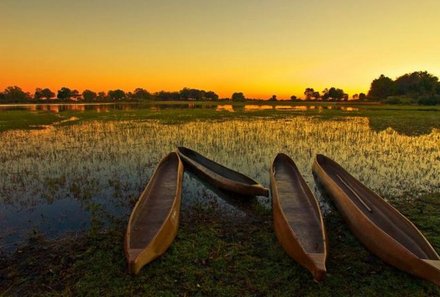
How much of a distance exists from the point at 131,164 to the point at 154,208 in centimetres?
603

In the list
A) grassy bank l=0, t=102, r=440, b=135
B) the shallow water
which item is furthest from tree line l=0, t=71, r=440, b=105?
the shallow water

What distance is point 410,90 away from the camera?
3440 inches

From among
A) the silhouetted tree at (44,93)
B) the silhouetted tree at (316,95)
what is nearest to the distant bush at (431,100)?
the silhouetted tree at (316,95)

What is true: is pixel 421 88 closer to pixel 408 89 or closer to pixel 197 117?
pixel 408 89

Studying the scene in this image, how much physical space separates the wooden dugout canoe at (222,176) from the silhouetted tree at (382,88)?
338ft

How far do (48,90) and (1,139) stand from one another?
15059 centimetres

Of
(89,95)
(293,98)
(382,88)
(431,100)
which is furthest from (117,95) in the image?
(431,100)

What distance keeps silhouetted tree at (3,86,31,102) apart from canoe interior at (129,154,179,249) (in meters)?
139

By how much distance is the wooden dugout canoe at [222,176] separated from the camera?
28.7 feet

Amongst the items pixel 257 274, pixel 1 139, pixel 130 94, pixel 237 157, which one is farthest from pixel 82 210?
pixel 130 94

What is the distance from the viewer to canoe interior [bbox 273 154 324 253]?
19.5 feet

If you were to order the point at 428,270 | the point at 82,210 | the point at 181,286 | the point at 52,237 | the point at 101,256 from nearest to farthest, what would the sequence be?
the point at 428,270
the point at 181,286
the point at 101,256
the point at 52,237
the point at 82,210

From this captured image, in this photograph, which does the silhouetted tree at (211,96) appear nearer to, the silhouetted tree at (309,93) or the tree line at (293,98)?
the tree line at (293,98)

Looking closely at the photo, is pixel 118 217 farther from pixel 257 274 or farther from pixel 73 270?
pixel 257 274
